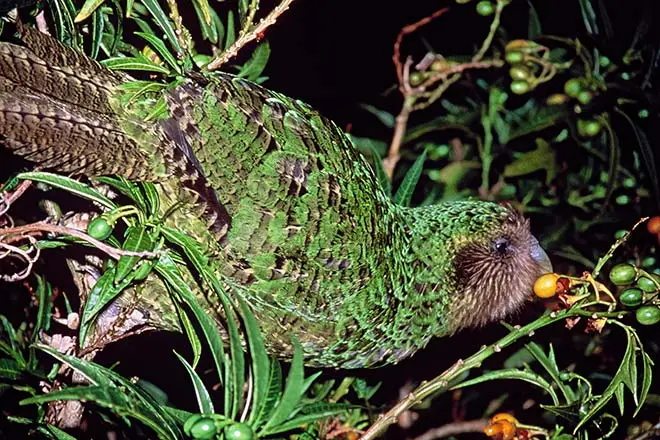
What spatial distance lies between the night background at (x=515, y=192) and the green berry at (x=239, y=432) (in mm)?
636

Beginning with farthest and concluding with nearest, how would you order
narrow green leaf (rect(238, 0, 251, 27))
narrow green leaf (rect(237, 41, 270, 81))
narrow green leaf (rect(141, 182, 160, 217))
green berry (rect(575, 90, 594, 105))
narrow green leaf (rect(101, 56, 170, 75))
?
green berry (rect(575, 90, 594, 105)) < narrow green leaf (rect(237, 41, 270, 81)) < narrow green leaf (rect(238, 0, 251, 27)) < narrow green leaf (rect(101, 56, 170, 75)) < narrow green leaf (rect(141, 182, 160, 217))

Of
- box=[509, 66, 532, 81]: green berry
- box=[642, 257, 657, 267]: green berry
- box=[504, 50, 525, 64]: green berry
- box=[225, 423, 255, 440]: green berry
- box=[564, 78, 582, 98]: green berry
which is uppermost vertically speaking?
box=[504, 50, 525, 64]: green berry

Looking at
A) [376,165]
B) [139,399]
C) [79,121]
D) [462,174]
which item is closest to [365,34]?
[462,174]

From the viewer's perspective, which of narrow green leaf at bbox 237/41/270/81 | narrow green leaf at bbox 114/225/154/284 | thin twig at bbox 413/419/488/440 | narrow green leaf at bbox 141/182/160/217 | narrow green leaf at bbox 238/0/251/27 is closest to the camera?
narrow green leaf at bbox 114/225/154/284

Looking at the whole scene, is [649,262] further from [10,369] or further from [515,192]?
[10,369]

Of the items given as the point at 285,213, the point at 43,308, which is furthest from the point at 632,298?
the point at 43,308

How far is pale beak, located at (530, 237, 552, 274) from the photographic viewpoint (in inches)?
103

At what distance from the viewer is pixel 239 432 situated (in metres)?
1.31

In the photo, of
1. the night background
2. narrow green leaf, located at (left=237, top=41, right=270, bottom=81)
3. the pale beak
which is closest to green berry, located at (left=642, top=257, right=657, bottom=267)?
the night background

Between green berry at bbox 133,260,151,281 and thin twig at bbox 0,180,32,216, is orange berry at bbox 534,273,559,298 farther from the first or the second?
thin twig at bbox 0,180,32,216

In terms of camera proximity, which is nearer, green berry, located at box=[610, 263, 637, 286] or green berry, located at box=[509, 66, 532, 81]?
green berry, located at box=[610, 263, 637, 286]

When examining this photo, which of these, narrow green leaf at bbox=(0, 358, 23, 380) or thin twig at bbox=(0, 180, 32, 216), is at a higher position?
thin twig at bbox=(0, 180, 32, 216)

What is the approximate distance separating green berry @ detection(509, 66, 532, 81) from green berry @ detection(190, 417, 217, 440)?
195 centimetres

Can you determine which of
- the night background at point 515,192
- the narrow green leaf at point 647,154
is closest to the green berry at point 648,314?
the night background at point 515,192
